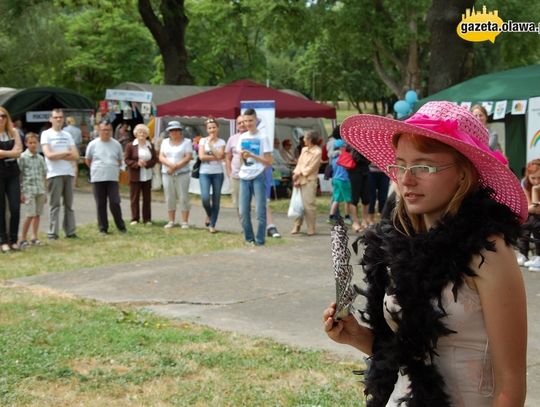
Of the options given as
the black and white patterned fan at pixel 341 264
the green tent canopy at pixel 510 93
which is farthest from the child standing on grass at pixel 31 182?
the black and white patterned fan at pixel 341 264

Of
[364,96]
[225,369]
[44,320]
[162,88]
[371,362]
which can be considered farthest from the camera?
[364,96]

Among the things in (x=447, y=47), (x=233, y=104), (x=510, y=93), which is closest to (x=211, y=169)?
(x=510, y=93)

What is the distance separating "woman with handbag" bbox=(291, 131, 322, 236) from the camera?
1277 cm

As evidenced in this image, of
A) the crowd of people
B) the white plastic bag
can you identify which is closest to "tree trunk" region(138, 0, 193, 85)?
the crowd of people

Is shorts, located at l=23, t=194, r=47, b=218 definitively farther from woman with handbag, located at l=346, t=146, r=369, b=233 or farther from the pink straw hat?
the pink straw hat

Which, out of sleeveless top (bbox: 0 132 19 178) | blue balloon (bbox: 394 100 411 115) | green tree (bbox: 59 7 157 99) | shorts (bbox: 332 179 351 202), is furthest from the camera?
green tree (bbox: 59 7 157 99)

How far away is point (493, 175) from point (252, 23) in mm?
26293

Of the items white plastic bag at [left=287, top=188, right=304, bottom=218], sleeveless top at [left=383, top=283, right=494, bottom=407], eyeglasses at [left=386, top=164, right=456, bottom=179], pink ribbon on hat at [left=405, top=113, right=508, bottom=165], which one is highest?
pink ribbon on hat at [left=405, top=113, right=508, bottom=165]

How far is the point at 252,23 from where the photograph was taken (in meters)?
28.1

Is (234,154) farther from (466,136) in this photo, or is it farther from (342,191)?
(466,136)

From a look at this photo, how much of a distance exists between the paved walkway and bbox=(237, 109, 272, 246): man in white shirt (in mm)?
533

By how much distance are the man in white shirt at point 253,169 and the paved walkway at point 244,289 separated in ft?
1.75

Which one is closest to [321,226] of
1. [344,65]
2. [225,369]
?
[225,369]

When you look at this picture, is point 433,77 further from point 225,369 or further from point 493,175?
point 493,175
